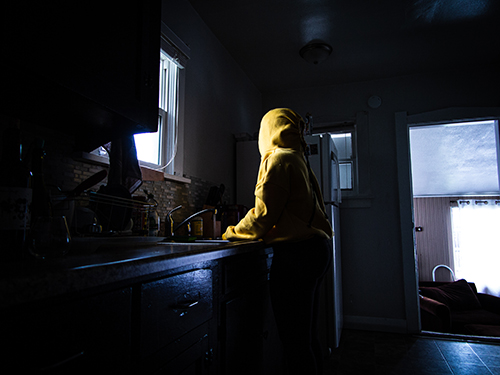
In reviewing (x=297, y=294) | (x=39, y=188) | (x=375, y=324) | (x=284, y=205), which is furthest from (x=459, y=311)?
(x=39, y=188)

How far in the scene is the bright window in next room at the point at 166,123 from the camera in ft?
7.04

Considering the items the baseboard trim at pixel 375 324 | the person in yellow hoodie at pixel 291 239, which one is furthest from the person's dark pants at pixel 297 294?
→ the baseboard trim at pixel 375 324

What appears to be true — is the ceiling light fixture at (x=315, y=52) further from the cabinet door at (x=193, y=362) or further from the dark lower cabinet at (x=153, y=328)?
the cabinet door at (x=193, y=362)

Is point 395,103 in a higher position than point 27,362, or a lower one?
higher

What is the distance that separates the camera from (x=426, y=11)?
256 centimetres

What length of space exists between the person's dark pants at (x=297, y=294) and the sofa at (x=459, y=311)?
2.99 meters

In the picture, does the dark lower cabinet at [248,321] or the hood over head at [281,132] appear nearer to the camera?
the dark lower cabinet at [248,321]

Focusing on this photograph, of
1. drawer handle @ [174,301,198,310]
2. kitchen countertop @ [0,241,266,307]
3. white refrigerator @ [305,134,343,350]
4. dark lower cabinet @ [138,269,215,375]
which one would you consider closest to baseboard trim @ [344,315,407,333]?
white refrigerator @ [305,134,343,350]

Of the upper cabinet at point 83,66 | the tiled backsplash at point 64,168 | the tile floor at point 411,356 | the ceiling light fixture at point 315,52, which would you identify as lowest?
the tile floor at point 411,356

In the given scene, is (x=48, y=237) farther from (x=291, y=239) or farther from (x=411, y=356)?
(x=411, y=356)

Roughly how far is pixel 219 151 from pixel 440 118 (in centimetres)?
243

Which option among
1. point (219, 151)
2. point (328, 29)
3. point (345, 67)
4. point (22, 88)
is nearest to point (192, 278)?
point (22, 88)

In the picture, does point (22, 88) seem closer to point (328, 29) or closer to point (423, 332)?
point (328, 29)

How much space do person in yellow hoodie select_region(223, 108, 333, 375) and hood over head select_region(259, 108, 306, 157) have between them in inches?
3.7
